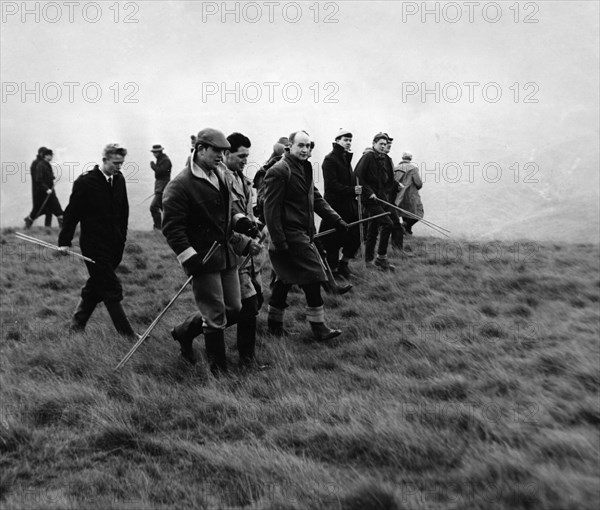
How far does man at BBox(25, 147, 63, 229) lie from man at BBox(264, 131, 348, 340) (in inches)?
422

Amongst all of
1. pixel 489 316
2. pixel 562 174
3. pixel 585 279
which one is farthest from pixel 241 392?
pixel 562 174

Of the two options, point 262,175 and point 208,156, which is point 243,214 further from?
point 262,175

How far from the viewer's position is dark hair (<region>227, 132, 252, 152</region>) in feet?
18.6

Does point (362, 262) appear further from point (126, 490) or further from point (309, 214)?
point (126, 490)

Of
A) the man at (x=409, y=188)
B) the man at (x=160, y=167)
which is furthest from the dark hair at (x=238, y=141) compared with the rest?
the man at (x=160, y=167)

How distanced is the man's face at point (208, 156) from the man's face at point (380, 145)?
5403 mm

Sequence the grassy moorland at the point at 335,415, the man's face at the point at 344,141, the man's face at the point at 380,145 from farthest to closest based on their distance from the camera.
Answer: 1. the man's face at the point at 380,145
2. the man's face at the point at 344,141
3. the grassy moorland at the point at 335,415

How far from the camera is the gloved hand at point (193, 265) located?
16.0ft

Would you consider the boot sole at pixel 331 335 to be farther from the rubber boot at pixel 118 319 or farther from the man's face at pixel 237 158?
the rubber boot at pixel 118 319

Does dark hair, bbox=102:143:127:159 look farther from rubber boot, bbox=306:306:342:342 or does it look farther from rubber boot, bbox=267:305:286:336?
rubber boot, bbox=306:306:342:342

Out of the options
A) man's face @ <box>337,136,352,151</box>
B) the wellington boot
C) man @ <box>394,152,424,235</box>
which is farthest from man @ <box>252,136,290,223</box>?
man @ <box>394,152,424,235</box>

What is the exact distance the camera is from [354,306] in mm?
7457

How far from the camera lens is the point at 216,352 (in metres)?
5.29

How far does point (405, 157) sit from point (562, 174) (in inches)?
7657
